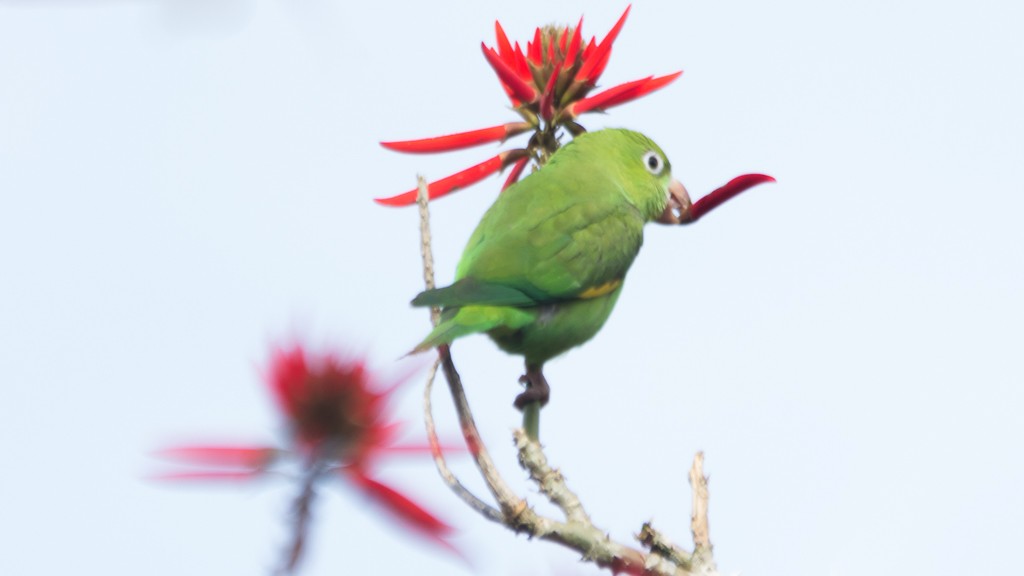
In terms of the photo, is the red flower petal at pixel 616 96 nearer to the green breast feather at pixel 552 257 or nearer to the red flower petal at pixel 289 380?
the green breast feather at pixel 552 257

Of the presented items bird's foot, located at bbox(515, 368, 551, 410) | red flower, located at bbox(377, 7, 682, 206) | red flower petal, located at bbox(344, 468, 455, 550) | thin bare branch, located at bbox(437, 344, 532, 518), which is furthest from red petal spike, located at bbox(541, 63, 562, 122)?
red flower petal, located at bbox(344, 468, 455, 550)

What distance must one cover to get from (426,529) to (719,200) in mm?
1695

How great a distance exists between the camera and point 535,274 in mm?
3805

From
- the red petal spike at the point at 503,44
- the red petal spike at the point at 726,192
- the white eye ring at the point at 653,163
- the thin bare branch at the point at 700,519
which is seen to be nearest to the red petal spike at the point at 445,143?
the red petal spike at the point at 503,44

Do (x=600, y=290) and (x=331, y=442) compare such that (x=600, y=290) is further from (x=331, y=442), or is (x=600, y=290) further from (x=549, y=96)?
(x=331, y=442)

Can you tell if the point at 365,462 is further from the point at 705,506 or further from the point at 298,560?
the point at 705,506

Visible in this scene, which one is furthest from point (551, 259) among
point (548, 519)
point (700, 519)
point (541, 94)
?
point (548, 519)

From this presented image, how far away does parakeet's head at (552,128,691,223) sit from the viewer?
15.0ft

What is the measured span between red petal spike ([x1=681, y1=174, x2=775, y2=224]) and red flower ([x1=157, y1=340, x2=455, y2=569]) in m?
1.48

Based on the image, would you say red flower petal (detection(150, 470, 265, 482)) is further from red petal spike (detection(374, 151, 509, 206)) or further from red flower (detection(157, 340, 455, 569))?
red petal spike (detection(374, 151, 509, 206))

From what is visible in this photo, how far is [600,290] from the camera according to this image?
406cm

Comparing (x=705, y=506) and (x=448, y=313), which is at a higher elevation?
(x=448, y=313)

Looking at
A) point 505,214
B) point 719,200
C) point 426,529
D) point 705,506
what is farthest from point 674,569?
point 505,214

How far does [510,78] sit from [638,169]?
1.44 m
